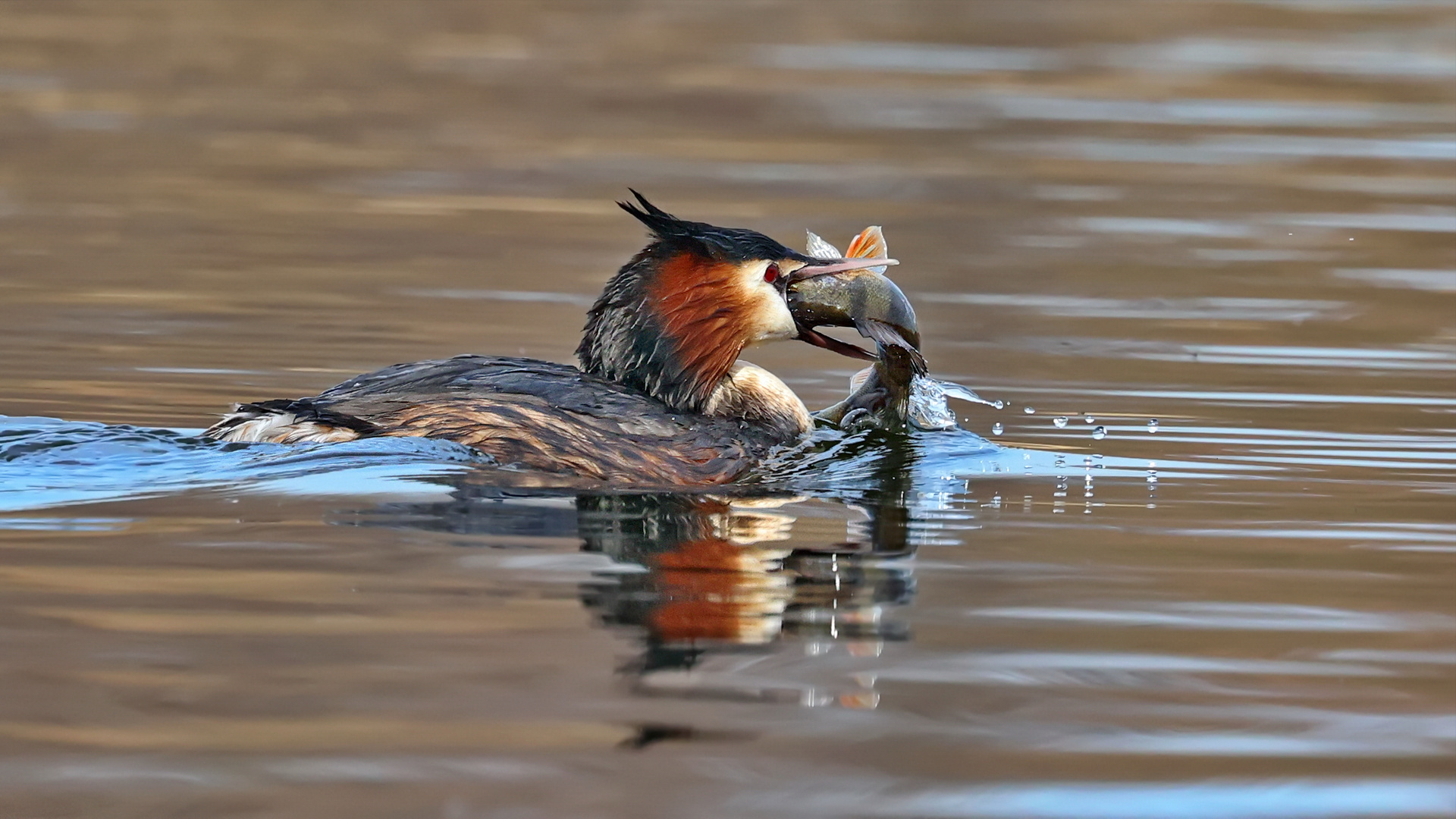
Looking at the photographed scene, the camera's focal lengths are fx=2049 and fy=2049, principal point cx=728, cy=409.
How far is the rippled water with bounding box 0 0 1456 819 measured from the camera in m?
4.45

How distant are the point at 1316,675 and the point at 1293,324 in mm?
6014

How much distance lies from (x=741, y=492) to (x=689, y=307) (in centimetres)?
78

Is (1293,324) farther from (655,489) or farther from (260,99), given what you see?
(260,99)

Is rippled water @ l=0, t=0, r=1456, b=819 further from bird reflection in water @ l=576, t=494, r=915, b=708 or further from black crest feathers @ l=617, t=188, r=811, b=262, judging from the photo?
black crest feathers @ l=617, t=188, r=811, b=262

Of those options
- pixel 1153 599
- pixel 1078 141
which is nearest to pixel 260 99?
pixel 1078 141

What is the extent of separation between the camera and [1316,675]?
5.12 metres

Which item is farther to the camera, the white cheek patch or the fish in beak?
the fish in beak

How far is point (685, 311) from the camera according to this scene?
Answer: 7.50 meters

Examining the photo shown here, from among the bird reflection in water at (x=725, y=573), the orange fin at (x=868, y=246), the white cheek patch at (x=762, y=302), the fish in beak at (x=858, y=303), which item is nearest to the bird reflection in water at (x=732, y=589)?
the bird reflection in water at (x=725, y=573)

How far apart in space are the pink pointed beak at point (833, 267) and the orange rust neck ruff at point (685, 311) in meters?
0.08

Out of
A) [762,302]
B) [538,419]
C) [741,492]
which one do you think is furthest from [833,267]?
[538,419]

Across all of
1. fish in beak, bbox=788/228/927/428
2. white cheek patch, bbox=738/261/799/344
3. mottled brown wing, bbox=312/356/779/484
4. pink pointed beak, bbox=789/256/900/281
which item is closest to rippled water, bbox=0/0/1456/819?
mottled brown wing, bbox=312/356/779/484

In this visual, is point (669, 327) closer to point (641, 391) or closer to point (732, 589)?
point (641, 391)

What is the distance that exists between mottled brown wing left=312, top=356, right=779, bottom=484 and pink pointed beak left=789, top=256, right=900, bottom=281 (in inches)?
28.5
